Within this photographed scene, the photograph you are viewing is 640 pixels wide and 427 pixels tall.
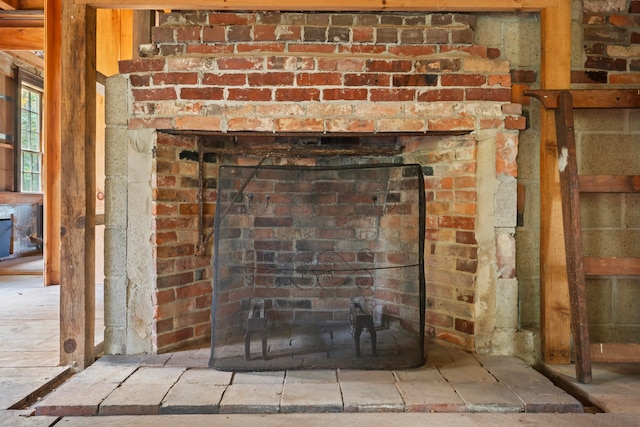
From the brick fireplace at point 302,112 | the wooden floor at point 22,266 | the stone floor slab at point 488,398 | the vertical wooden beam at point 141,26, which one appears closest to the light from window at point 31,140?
the wooden floor at point 22,266

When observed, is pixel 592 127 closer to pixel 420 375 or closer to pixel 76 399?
pixel 420 375

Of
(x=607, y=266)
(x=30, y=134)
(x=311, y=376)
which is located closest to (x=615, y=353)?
(x=607, y=266)

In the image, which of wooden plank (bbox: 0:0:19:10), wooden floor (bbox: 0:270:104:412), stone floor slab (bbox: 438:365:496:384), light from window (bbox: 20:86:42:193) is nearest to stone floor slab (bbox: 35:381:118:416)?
wooden floor (bbox: 0:270:104:412)

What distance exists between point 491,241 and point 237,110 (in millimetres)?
1482

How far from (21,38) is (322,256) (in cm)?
466

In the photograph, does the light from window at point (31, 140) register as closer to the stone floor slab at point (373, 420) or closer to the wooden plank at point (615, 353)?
the stone floor slab at point (373, 420)

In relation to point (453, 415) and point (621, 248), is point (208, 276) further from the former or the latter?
point (621, 248)

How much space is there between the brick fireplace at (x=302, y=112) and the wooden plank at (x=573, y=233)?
8.7 inches

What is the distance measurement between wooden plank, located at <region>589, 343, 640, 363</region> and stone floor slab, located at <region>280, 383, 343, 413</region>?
1192mm

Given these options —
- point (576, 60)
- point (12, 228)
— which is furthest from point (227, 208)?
point (12, 228)

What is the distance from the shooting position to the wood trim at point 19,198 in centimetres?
563

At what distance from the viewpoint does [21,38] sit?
15.5ft

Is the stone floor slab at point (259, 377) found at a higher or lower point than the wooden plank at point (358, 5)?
lower

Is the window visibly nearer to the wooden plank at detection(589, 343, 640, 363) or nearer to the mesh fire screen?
the mesh fire screen
